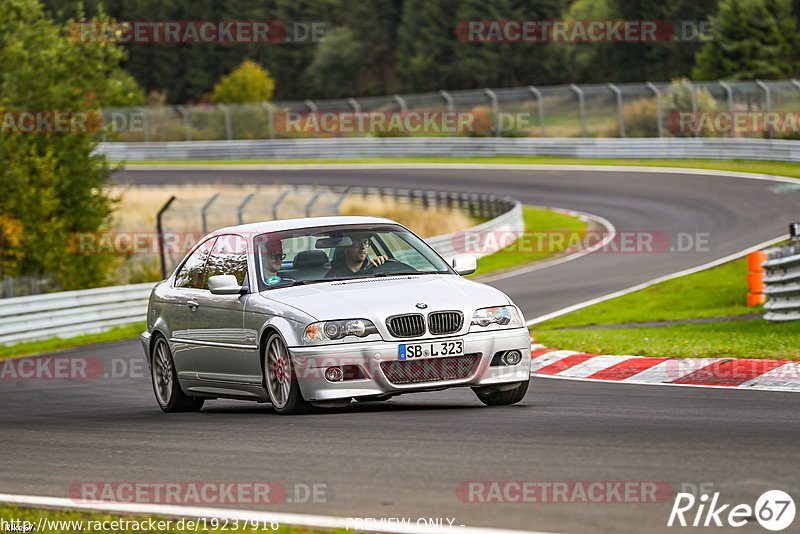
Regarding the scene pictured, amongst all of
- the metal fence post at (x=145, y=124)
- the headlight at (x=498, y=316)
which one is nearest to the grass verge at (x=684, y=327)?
the headlight at (x=498, y=316)

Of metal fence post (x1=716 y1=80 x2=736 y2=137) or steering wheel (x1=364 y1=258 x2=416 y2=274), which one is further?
metal fence post (x1=716 y1=80 x2=736 y2=137)

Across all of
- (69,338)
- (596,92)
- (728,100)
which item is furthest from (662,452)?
(596,92)

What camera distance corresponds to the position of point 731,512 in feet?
16.5

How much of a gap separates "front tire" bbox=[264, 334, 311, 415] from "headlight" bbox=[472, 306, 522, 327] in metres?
1.33

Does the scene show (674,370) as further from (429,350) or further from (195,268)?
(195,268)

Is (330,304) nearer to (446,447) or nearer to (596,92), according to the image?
(446,447)

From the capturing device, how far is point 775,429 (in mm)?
7055

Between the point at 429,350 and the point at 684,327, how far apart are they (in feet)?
27.4

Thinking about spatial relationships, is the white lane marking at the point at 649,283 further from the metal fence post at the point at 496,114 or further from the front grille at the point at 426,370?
the metal fence post at the point at 496,114

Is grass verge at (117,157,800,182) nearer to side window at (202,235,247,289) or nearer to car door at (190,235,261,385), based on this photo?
side window at (202,235,247,289)

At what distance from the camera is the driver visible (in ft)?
30.7

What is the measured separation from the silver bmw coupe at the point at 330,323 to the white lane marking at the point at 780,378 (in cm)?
208

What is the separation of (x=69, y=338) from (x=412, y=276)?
1312 centimetres

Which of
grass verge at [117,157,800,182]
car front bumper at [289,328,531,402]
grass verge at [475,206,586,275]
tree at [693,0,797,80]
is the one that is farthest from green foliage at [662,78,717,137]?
car front bumper at [289,328,531,402]
